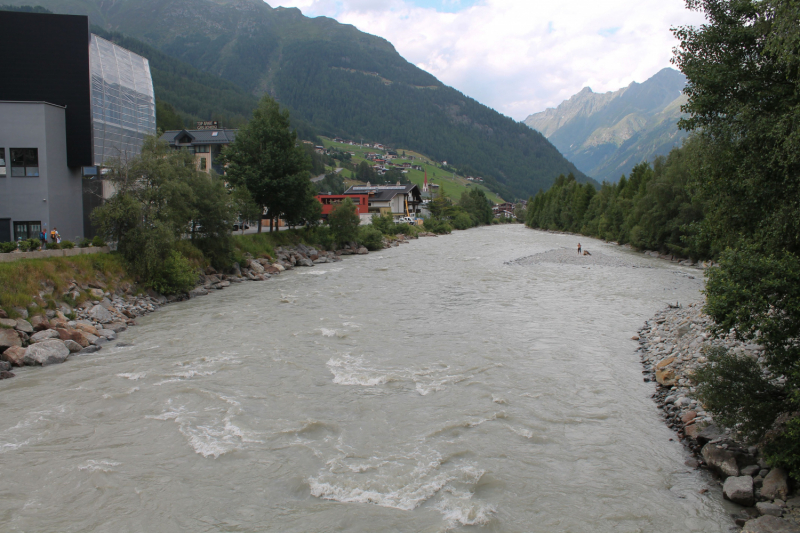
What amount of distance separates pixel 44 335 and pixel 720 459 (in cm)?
2013

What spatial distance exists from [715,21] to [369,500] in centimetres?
1298

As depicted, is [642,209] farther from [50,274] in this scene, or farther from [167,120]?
[167,120]

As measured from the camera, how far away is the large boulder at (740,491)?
7668mm

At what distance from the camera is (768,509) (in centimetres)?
726

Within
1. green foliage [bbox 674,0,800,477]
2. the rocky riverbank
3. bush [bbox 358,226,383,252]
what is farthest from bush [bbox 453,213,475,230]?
green foliage [bbox 674,0,800,477]

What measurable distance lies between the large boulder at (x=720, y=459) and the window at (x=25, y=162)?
36.8 m

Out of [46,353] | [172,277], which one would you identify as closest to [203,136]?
[172,277]

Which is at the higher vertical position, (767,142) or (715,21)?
(715,21)

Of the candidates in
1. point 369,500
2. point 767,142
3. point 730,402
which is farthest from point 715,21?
point 369,500

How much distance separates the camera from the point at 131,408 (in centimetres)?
1195

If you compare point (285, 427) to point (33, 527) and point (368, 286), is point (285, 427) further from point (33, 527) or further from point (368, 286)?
point (368, 286)

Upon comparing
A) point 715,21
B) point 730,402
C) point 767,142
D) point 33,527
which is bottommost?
point 33,527

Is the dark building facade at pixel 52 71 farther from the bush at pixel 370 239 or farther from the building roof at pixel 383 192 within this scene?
the building roof at pixel 383 192

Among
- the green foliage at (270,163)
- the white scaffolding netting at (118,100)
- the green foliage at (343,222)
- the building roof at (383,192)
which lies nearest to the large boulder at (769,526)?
the white scaffolding netting at (118,100)
